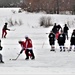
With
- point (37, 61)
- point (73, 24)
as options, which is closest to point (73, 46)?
point (37, 61)

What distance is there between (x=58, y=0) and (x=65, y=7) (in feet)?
6.65

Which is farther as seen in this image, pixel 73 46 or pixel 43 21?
pixel 43 21

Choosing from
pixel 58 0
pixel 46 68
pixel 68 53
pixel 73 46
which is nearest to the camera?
pixel 46 68

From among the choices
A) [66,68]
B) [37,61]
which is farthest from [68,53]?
[66,68]

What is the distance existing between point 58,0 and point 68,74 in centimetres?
6256

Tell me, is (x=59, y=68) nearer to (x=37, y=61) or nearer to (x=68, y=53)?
(x=37, y=61)

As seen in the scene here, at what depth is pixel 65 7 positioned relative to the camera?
2997 inches

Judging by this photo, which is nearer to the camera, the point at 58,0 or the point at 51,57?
the point at 51,57

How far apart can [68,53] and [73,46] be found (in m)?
1.53

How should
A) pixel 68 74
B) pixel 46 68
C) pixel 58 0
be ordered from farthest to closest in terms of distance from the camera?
1. pixel 58 0
2. pixel 46 68
3. pixel 68 74

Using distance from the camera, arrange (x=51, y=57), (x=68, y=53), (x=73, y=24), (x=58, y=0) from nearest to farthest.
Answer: (x=51, y=57), (x=68, y=53), (x=73, y=24), (x=58, y=0)

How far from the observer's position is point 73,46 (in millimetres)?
21250

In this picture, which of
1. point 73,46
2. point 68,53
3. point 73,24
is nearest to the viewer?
point 68,53

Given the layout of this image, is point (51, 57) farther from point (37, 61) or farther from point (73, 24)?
point (73, 24)
